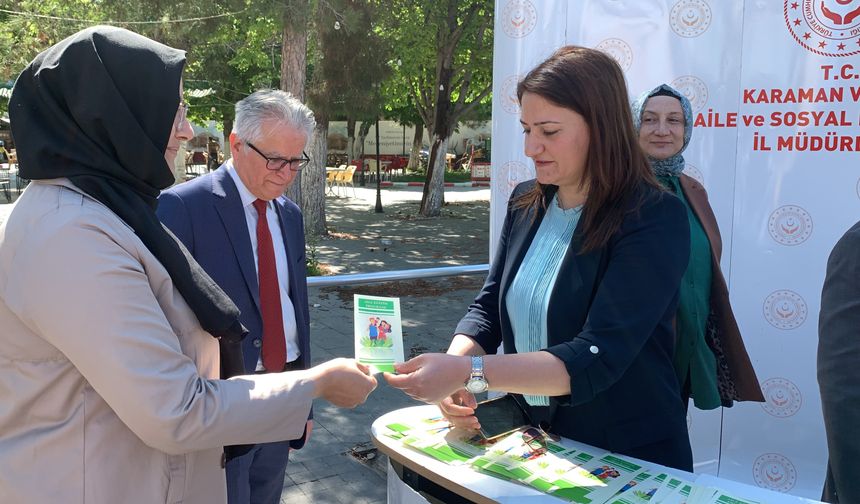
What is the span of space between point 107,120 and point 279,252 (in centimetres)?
150

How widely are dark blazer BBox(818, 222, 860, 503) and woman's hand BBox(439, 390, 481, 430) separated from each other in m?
0.98

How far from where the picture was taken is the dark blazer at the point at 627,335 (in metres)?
1.80

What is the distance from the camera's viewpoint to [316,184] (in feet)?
43.1

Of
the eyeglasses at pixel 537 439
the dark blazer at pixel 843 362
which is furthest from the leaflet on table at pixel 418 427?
the dark blazer at pixel 843 362

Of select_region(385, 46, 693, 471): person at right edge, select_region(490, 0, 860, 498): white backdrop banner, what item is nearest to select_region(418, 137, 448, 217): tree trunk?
select_region(490, 0, 860, 498): white backdrop banner

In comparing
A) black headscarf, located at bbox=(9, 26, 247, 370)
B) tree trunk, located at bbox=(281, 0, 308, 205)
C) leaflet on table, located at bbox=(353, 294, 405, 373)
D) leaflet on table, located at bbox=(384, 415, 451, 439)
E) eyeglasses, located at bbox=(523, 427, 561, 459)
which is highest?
tree trunk, located at bbox=(281, 0, 308, 205)

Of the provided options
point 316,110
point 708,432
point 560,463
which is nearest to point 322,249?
point 316,110

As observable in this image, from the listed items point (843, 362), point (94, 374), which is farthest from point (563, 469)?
point (94, 374)

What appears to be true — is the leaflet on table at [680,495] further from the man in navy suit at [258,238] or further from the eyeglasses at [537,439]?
the man in navy suit at [258,238]

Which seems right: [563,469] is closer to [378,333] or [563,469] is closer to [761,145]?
[378,333]

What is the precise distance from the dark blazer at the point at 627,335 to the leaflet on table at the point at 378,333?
459mm

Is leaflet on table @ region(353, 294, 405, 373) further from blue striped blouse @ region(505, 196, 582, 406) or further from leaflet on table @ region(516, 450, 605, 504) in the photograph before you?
leaflet on table @ region(516, 450, 605, 504)

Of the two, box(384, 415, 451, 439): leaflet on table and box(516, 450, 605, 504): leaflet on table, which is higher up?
box(516, 450, 605, 504): leaflet on table

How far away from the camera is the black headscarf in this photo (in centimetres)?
139
